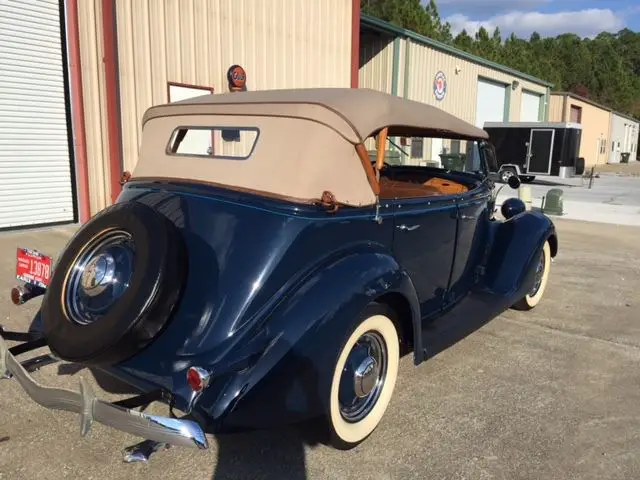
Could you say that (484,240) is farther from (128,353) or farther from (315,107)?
(128,353)

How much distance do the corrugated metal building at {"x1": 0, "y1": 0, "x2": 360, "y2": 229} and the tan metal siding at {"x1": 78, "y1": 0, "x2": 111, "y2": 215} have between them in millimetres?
14

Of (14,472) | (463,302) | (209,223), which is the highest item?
(209,223)

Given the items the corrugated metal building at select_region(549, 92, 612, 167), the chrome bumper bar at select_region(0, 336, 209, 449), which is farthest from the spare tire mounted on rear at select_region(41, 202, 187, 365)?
the corrugated metal building at select_region(549, 92, 612, 167)

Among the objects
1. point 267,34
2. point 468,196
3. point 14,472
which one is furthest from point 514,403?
point 267,34

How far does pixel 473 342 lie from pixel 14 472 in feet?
9.91

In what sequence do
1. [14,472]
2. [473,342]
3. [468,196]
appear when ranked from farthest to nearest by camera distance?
[473,342] < [468,196] < [14,472]

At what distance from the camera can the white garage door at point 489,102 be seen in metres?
21.9

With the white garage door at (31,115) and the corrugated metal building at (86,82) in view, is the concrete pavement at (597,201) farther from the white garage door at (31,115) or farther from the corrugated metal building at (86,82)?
the white garage door at (31,115)

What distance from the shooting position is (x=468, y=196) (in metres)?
3.83

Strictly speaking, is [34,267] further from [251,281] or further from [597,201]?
[597,201]

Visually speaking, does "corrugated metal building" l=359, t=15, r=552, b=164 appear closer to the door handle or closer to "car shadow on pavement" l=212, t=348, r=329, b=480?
A: the door handle

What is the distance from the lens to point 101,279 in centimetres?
248

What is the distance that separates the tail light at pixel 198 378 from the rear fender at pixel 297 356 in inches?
2.4

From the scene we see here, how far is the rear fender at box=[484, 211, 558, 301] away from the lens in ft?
13.5
